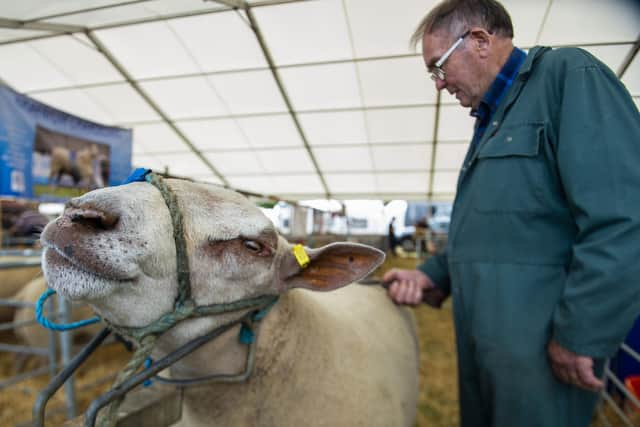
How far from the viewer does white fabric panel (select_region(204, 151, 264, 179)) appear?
32.3 ft

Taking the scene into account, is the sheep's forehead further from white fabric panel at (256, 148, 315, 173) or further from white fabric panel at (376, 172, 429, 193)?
white fabric panel at (376, 172, 429, 193)

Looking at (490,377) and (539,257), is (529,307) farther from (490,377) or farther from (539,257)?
(490,377)

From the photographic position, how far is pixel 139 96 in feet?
24.6

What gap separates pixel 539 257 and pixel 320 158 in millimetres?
8875

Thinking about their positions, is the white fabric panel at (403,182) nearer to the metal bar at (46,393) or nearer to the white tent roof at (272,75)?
the white tent roof at (272,75)

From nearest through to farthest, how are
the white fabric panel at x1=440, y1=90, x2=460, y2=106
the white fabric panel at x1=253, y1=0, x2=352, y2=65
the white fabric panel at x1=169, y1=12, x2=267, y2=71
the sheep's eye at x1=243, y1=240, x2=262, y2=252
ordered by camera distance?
the sheep's eye at x1=243, y1=240, x2=262, y2=252 → the white fabric panel at x1=253, y1=0, x2=352, y2=65 → the white fabric panel at x1=169, y1=12, x2=267, y2=71 → the white fabric panel at x1=440, y1=90, x2=460, y2=106

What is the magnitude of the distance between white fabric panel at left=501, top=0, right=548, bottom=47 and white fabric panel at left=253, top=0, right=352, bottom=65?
2.21m

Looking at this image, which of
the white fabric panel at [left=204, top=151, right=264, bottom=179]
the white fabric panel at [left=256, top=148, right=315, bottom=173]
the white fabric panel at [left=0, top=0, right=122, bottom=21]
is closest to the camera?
the white fabric panel at [left=0, top=0, right=122, bottom=21]

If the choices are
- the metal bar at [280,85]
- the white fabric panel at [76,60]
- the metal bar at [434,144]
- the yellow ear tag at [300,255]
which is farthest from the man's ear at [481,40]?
the white fabric panel at [76,60]

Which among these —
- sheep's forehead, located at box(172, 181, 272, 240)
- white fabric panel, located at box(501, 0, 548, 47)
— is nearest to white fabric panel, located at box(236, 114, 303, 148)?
white fabric panel, located at box(501, 0, 548, 47)

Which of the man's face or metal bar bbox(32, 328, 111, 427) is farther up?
the man's face

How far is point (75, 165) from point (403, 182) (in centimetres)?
932

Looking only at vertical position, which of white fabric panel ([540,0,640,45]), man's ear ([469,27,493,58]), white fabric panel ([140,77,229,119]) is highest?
white fabric panel ([540,0,640,45])

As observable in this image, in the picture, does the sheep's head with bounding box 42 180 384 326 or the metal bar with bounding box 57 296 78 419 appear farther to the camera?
the metal bar with bounding box 57 296 78 419
